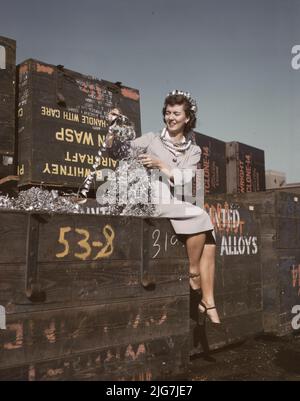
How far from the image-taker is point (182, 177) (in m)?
3.32

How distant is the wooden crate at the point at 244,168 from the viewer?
9070 millimetres

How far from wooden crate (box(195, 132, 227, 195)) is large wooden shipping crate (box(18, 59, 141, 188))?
2.95 metres

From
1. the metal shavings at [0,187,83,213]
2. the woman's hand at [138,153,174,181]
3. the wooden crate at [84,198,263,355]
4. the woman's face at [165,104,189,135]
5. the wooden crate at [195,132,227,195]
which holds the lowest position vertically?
the wooden crate at [84,198,263,355]

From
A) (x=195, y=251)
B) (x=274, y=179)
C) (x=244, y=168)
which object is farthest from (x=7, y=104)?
(x=274, y=179)

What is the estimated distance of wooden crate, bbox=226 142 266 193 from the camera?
357 inches

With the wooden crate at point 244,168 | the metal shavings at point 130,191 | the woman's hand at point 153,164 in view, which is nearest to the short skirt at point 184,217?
the metal shavings at point 130,191

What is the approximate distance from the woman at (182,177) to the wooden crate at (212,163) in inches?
190

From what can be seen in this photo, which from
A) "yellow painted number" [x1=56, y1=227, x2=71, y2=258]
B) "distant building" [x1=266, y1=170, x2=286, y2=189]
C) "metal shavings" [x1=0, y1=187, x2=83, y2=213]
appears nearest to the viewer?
"yellow painted number" [x1=56, y1=227, x2=71, y2=258]

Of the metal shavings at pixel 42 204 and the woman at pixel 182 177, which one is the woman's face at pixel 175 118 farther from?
the metal shavings at pixel 42 204

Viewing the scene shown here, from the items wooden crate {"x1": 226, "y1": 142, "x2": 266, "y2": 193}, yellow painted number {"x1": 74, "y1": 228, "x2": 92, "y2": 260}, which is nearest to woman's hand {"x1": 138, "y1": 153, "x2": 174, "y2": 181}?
yellow painted number {"x1": 74, "y1": 228, "x2": 92, "y2": 260}

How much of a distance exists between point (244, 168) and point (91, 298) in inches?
290

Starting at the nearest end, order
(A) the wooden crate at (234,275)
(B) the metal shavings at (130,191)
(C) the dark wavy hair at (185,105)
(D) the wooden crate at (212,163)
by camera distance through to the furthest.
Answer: (B) the metal shavings at (130,191) → (C) the dark wavy hair at (185,105) → (A) the wooden crate at (234,275) → (D) the wooden crate at (212,163)

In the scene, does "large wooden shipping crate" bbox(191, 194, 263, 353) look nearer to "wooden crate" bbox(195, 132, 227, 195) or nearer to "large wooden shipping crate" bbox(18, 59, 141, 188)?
"large wooden shipping crate" bbox(18, 59, 141, 188)
